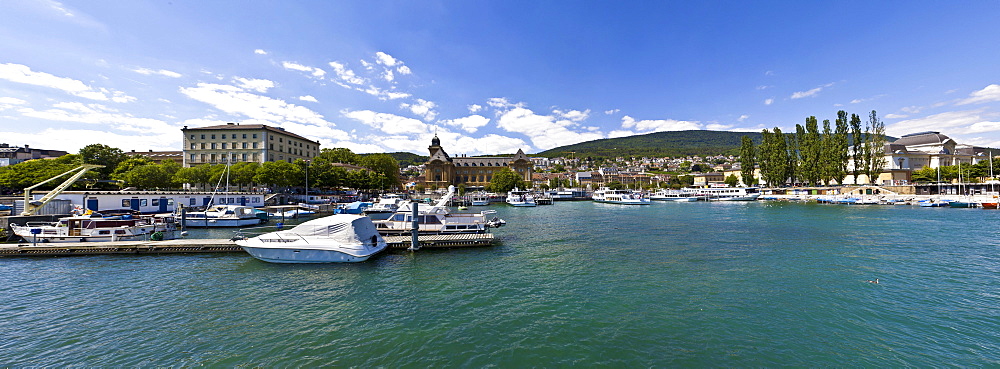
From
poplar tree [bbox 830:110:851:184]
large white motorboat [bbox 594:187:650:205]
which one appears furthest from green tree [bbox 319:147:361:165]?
poplar tree [bbox 830:110:851:184]

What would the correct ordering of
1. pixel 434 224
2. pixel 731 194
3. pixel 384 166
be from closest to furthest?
pixel 434 224 < pixel 731 194 < pixel 384 166

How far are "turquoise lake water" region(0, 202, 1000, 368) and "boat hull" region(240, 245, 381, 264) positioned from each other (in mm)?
534

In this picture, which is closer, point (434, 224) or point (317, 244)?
point (317, 244)

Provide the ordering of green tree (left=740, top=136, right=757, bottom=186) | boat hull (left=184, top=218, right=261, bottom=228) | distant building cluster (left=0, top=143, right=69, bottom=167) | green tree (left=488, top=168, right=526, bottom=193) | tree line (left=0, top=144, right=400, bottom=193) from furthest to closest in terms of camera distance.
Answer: green tree (left=488, top=168, right=526, bottom=193) → green tree (left=740, top=136, right=757, bottom=186) → distant building cluster (left=0, top=143, right=69, bottom=167) → tree line (left=0, top=144, right=400, bottom=193) → boat hull (left=184, top=218, right=261, bottom=228)

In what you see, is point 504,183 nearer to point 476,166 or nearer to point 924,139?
point 476,166

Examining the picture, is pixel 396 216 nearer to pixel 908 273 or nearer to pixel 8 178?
pixel 908 273

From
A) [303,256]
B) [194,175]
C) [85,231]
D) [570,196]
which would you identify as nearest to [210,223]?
[85,231]

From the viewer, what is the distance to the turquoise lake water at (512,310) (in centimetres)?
930

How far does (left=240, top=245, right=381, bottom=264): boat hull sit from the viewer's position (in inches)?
733

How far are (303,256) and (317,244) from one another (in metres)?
0.91

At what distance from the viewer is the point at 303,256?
18625 millimetres

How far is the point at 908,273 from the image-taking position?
16516 millimetres

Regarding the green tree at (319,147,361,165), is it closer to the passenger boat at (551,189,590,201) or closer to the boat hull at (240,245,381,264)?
the passenger boat at (551,189,590,201)

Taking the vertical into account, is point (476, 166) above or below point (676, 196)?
above
